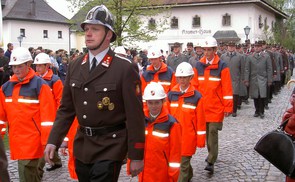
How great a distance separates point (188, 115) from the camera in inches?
255

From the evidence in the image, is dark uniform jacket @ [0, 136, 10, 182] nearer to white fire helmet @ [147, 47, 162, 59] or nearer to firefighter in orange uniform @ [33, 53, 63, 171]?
firefighter in orange uniform @ [33, 53, 63, 171]

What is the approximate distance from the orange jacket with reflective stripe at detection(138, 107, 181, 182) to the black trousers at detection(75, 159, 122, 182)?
58.4 inches

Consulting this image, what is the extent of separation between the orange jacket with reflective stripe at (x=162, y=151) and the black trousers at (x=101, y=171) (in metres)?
1.48

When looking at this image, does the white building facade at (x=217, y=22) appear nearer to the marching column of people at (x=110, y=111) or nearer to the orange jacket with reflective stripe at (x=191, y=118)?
the marching column of people at (x=110, y=111)

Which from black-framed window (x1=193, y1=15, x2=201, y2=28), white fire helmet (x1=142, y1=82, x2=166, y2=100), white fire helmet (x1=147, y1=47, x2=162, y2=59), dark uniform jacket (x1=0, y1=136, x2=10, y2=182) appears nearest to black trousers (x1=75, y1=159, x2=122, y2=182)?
dark uniform jacket (x1=0, y1=136, x2=10, y2=182)

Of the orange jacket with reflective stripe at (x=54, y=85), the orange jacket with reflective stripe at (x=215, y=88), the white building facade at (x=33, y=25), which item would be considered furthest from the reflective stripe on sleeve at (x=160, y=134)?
the white building facade at (x=33, y=25)

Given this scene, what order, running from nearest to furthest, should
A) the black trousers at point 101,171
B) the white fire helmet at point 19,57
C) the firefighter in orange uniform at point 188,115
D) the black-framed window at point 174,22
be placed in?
the black trousers at point 101,171 < the white fire helmet at point 19,57 < the firefighter in orange uniform at point 188,115 < the black-framed window at point 174,22

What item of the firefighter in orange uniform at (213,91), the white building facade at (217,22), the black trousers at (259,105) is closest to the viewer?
the firefighter in orange uniform at (213,91)

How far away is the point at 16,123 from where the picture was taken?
5770 millimetres

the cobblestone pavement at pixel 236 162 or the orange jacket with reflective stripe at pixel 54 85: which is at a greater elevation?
the orange jacket with reflective stripe at pixel 54 85

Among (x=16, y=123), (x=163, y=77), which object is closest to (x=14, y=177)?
(x=16, y=123)

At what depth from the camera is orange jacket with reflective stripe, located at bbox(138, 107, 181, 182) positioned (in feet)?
17.1

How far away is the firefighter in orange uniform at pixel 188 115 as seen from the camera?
637cm

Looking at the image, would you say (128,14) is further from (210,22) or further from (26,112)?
(210,22)
